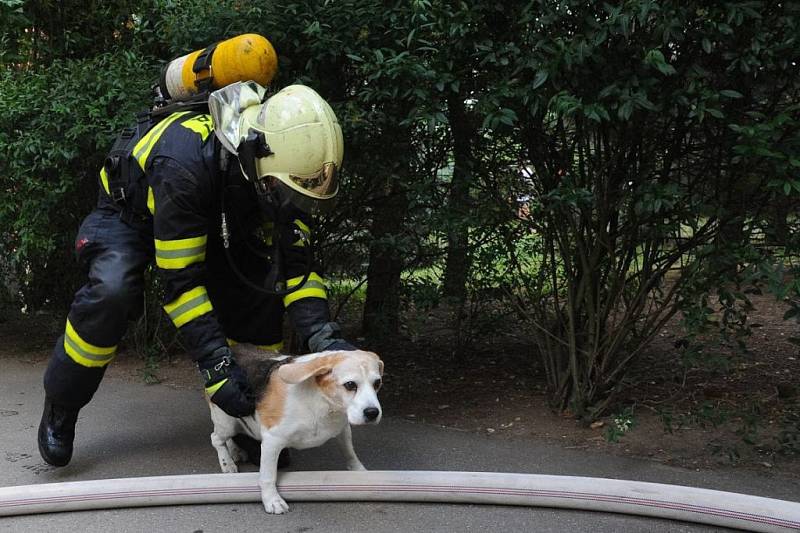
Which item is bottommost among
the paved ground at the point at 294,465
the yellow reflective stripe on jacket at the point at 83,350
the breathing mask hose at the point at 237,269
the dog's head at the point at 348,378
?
the paved ground at the point at 294,465

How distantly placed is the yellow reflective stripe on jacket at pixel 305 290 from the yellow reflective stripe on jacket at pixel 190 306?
17.9 inches

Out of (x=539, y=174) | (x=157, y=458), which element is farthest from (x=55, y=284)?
(x=539, y=174)

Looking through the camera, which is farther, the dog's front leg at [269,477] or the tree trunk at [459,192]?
the tree trunk at [459,192]

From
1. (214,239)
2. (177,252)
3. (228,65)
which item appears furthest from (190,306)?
(228,65)

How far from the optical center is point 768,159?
11.2 feet

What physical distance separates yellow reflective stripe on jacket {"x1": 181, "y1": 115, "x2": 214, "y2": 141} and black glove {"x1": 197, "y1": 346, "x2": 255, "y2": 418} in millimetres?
1019

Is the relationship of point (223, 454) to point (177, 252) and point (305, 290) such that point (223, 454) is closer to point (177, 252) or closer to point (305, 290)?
point (305, 290)

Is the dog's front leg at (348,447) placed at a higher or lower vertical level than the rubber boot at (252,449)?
higher

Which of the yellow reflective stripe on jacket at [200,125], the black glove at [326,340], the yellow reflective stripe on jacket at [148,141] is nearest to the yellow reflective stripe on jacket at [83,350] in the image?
the yellow reflective stripe on jacket at [148,141]

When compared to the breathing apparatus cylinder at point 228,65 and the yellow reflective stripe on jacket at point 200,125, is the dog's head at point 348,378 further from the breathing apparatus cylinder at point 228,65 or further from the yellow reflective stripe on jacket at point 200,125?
the breathing apparatus cylinder at point 228,65

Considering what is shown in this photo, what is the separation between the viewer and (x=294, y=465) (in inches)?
166

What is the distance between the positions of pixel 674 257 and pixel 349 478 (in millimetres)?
2094

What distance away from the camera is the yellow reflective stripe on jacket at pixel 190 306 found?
3.66m

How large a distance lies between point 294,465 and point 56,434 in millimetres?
1217
